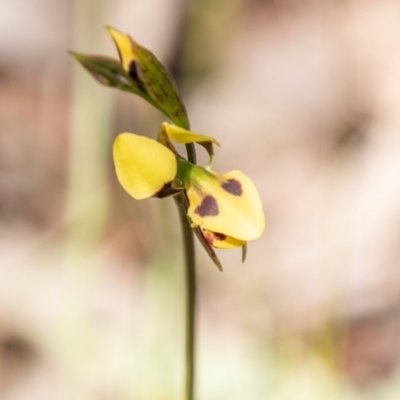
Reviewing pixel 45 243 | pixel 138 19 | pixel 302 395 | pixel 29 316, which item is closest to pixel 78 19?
pixel 138 19

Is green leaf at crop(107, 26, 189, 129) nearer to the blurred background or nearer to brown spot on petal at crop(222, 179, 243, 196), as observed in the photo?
brown spot on petal at crop(222, 179, 243, 196)

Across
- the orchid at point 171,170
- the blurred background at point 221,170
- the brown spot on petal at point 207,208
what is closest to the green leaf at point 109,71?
the orchid at point 171,170

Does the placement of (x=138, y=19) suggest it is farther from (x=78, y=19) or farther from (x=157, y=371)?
(x=157, y=371)

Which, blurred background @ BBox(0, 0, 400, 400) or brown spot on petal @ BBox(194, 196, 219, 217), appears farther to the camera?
blurred background @ BBox(0, 0, 400, 400)

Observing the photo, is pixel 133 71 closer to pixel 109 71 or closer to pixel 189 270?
pixel 109 71

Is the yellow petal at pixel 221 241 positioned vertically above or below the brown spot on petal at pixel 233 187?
below

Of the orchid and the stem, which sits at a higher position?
the orchid

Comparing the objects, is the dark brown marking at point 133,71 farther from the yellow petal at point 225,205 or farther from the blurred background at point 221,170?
the blurred background at point 221,170

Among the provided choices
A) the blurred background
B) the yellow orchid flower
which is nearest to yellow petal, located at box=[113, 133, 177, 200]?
the yellow orchid flower
